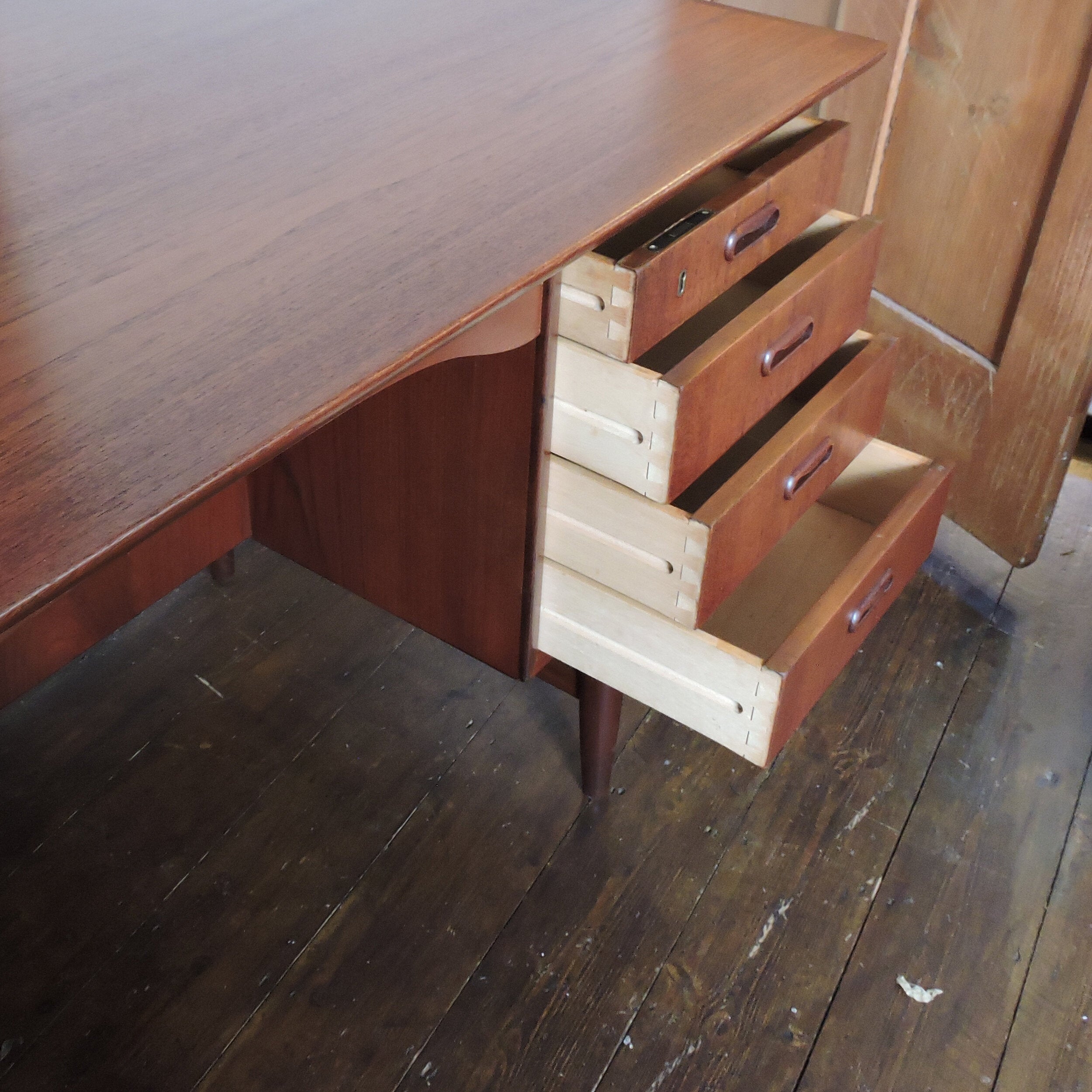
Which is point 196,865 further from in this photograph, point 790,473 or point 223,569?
point 790,473

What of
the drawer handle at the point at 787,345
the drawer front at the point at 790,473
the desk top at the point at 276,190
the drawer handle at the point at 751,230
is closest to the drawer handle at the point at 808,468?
the drawer front at the point at 790,473

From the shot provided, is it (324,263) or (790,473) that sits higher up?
(324,263)

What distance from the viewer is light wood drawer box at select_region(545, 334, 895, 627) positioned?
105 cm

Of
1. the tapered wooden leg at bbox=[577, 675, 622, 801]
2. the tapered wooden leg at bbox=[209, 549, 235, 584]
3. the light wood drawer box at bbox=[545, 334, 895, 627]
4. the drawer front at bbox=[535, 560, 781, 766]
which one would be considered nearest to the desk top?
the light wood drawer box at bbox=[545, 334, 895, 627]

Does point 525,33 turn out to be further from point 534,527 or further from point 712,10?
point 534,527

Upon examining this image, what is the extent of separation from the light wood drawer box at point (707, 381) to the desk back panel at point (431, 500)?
0.17 ft

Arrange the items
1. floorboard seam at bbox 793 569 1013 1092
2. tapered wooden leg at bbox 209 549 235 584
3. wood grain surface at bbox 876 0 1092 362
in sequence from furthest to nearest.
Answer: tapered wooden leg at bbox 209 549 235 584
wood grain surface at bbox 876 0 1092 362
floorboard seam at bbox 793 569 1013 1092

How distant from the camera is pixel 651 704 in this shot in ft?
3.87

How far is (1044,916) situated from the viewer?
1273 millimetres

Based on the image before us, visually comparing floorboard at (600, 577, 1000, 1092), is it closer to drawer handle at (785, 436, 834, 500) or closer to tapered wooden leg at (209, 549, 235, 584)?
drawer handle at (785, 436, 834, 500)

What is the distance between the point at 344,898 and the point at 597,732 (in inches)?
12.6

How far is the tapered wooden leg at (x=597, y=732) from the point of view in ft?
4.18

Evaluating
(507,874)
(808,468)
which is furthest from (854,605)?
(507,874)

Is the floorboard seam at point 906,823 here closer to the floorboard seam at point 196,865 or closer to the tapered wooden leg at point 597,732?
the tapered wooden leg at point 597,732
